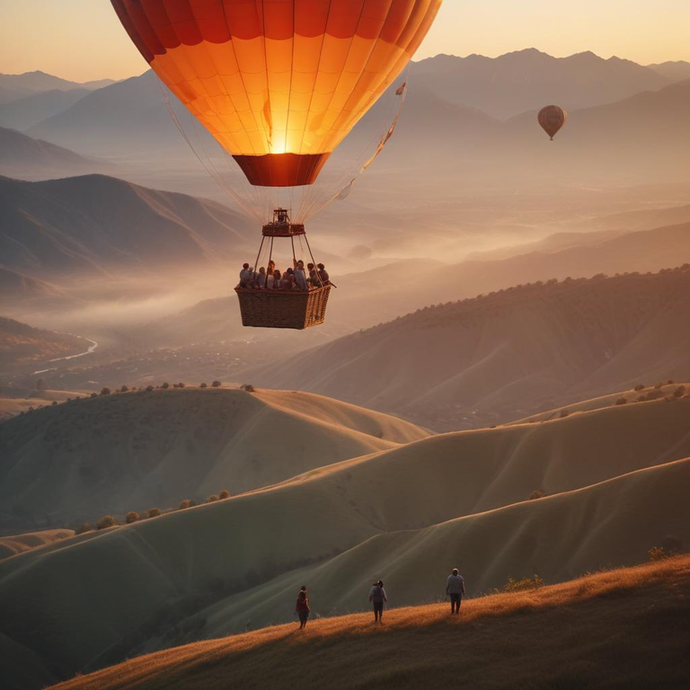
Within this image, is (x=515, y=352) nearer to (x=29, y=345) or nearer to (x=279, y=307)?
(x=29, y=345)

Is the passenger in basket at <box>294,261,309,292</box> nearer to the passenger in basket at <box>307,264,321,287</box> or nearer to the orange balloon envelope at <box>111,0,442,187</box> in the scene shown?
the passenger in basket at <box>307,264,321,287</box>

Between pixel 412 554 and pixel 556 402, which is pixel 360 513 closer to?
pixel 412 554

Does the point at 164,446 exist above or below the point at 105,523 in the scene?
above

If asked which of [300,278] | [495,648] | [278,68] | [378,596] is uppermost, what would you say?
[278,68]

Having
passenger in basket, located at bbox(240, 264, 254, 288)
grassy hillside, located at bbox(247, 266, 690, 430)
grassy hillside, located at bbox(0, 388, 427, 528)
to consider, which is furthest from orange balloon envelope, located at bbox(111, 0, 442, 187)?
grassy hillside, located at bbox(247, 266, 690, 430)

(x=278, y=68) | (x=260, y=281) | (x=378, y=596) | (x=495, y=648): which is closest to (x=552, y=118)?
(x=278, y=68)
